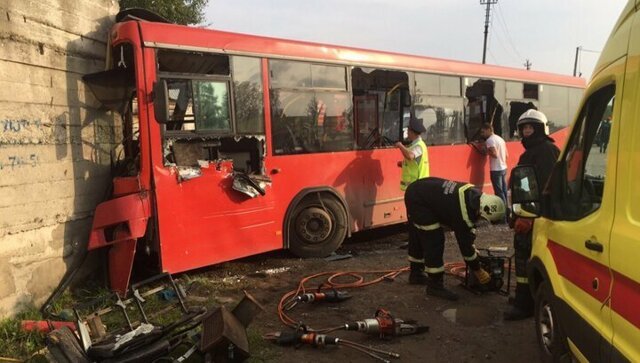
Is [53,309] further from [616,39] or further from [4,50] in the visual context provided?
[616,39]

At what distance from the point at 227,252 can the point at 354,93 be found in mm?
2957

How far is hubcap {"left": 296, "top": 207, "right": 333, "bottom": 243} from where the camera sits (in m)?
6.89

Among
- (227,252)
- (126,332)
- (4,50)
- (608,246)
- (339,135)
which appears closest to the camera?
(608,246)

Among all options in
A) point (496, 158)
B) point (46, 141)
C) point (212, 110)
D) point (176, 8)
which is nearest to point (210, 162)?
point (212, 110)

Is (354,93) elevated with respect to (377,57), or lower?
lower

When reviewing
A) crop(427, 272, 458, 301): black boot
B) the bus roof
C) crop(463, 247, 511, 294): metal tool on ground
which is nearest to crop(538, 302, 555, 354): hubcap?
crop(427, 272, 458, 301): black boot

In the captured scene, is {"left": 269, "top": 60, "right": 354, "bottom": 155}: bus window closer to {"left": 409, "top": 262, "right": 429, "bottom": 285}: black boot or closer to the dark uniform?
the dark uniform

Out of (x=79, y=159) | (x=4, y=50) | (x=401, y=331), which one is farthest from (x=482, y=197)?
(x=4, y=50)

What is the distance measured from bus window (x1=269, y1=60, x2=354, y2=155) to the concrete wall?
2.05 m

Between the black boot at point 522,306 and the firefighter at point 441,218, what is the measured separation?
0.60m

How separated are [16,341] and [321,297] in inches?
106

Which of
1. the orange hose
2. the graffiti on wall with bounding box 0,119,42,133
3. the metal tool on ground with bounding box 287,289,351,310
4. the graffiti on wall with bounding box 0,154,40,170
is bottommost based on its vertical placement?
the orange hose

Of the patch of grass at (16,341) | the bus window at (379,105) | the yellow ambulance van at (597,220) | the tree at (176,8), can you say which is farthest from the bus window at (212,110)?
the tree at (176,8)

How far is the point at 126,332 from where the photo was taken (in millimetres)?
4152
